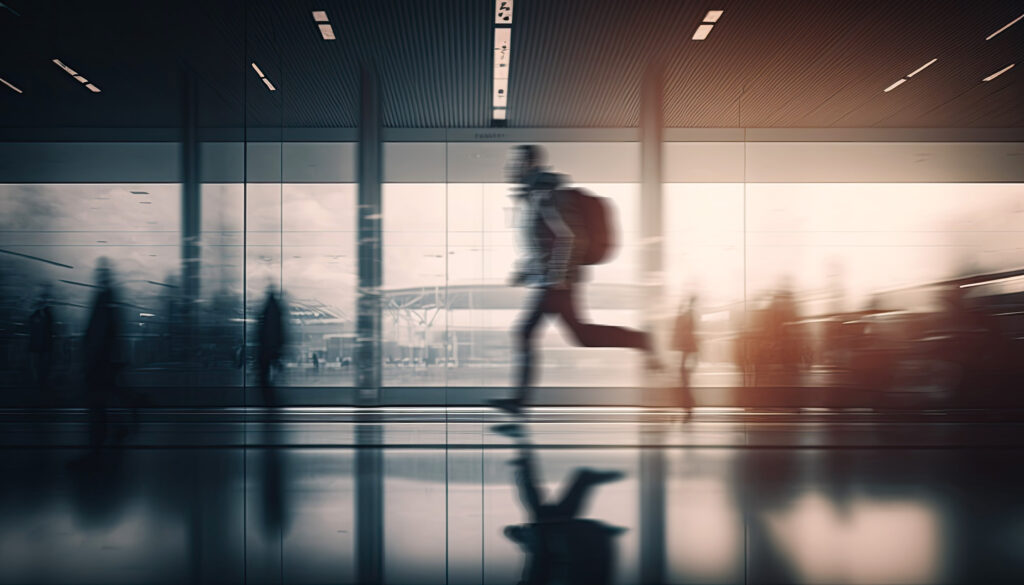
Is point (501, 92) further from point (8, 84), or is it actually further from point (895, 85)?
point (8, 84)

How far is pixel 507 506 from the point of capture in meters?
3.21

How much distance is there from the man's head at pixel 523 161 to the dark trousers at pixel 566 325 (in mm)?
1246

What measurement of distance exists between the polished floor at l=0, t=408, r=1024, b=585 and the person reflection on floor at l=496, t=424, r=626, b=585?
1cm

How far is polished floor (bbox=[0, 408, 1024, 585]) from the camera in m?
2.37

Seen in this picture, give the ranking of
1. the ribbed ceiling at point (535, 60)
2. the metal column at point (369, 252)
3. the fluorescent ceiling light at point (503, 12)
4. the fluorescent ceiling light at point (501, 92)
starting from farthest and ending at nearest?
1. the fluorescent ceiling light at point (501, 92)
2. the metal column at point (369, 252)
3. the ribbed ceiling at point (535, 60)
4. the fluorescent ceiling light at point (503, 12)

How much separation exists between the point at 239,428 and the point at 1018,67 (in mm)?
8938

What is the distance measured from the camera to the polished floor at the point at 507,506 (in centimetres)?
237

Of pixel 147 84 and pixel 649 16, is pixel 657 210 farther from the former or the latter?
pixel 147 84

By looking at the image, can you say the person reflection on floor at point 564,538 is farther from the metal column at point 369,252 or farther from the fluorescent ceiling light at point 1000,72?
the fluorescent ceiling light at point 1000,72

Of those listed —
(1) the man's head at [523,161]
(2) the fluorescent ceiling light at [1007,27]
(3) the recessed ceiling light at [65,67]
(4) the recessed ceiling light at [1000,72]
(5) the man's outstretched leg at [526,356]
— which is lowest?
(5) the man's outstretched leg at [526,356]

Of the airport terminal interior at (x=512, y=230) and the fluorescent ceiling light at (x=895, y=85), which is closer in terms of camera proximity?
the airport terminal interior at (x=512, y=230)

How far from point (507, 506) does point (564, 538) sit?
1.99 feet

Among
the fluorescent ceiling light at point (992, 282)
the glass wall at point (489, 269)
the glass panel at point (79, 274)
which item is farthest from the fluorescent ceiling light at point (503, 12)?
the fluorescent ceiling light at point (992, 282)

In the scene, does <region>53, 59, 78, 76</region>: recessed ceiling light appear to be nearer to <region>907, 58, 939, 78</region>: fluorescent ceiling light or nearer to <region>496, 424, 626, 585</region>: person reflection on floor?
<region>496, 424, 626, 585</region>: person reflection on floor
